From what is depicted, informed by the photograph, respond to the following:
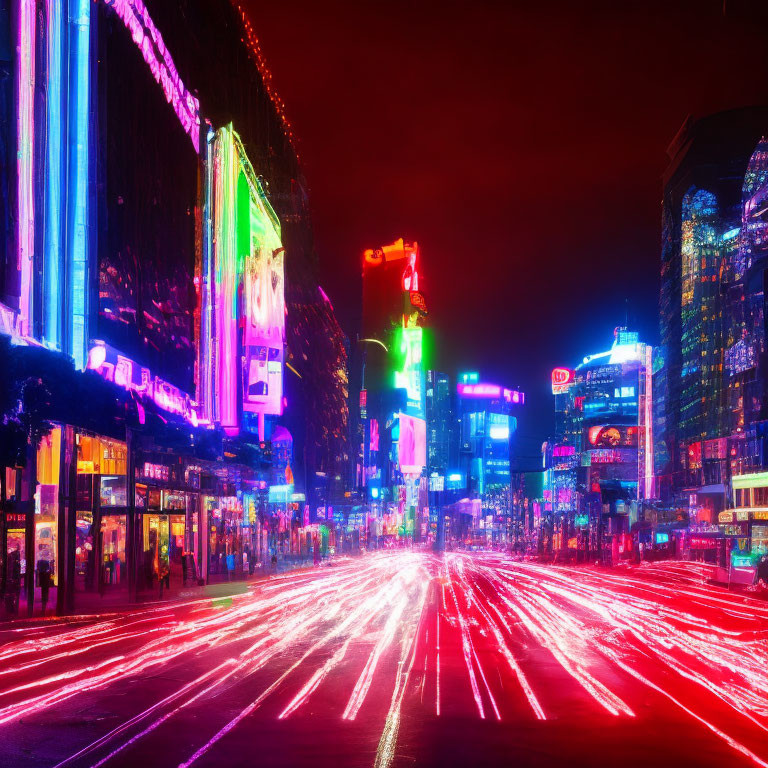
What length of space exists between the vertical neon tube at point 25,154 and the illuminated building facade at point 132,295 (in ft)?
0.22

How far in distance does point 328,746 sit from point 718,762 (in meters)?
4.34

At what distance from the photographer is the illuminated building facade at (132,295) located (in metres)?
28.1

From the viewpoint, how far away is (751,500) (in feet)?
218

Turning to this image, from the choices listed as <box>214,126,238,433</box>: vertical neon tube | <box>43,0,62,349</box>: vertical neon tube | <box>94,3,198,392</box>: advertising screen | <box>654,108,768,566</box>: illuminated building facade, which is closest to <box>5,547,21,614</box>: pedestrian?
<box>43,0,62,349</box>: vertical neon tube

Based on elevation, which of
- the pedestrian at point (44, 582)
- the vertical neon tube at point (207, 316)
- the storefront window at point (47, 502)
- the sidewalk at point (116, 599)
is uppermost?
the vertical neon tube at point (207, 316)

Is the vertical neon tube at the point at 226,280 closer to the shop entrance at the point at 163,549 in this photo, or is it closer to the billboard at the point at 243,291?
the billboard at the point at 243,291

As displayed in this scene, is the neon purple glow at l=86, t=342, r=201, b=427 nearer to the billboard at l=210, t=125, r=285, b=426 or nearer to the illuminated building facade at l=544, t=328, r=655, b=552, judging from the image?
the billboard at l=210, t=125, r=285, b=426

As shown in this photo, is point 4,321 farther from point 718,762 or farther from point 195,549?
point 195,549

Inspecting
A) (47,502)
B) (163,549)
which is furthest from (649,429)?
(47,502)

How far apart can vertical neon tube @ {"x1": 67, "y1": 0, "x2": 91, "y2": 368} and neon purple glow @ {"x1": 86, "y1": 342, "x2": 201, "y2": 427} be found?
1.30 m

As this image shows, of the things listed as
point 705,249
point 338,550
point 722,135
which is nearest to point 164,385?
point 338,550

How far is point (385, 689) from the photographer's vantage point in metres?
15.0

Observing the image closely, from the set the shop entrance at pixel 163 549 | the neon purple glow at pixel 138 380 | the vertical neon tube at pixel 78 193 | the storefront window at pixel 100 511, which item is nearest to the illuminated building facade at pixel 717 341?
the shop entrance at pixel 163 549

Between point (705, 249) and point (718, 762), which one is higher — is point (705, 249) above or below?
above
